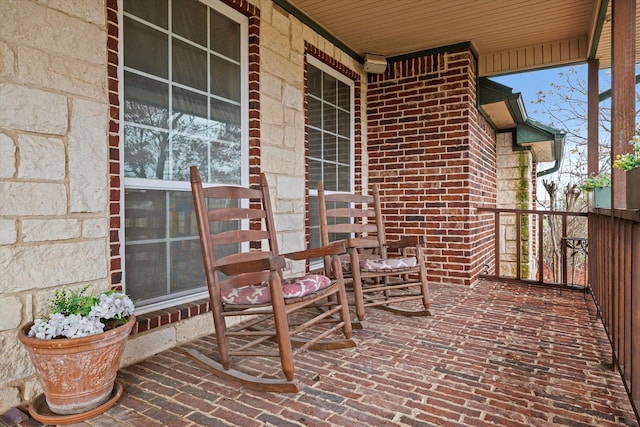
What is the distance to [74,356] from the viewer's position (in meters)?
1.52

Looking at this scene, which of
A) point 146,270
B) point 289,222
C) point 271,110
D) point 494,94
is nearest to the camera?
point 146,270

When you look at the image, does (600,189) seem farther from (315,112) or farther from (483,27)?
(315,112)

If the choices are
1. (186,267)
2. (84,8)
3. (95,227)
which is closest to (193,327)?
(186,267)

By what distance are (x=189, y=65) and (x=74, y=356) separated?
179 centimetres

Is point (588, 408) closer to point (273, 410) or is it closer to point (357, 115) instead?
point (273, 410)

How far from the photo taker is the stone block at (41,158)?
1656 mm

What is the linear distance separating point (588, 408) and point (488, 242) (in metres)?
3.61

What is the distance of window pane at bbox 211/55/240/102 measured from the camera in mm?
2658

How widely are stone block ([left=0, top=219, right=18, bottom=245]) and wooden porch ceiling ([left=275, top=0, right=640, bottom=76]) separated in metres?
2.53

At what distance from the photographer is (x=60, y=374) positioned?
152cm

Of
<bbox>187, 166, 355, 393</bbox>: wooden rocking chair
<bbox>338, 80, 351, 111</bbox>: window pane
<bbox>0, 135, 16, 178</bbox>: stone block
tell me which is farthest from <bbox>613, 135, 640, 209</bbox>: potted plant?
<bbox>338, 80, 351, 111</bbox>: window pane

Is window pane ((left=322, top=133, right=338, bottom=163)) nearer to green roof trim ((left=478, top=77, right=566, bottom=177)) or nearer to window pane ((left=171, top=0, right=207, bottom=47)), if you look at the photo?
window pane ((left=171, top=0, right=207, bottom=47))

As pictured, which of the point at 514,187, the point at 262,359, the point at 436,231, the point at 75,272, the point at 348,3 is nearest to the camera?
the point at 75,272

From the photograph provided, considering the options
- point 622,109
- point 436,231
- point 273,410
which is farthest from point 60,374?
point 436,231
